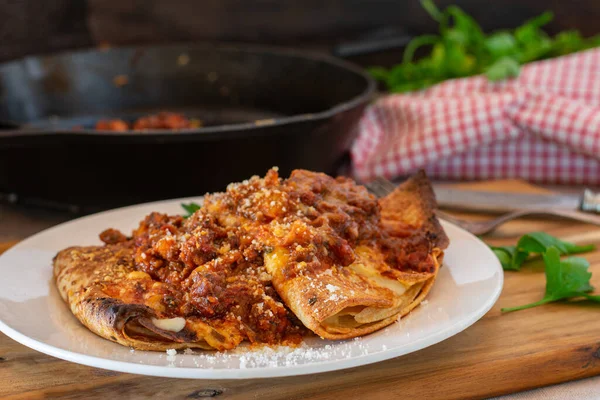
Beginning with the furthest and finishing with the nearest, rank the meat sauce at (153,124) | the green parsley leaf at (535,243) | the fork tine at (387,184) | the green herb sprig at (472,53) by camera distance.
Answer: the green herb sprig at (472,53) < the meat sauce at (153,124) < the fork tine at (387,184) < the green parsley leaf at (535,243)

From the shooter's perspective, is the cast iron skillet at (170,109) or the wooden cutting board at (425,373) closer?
the wooden cutting board at (425,373)

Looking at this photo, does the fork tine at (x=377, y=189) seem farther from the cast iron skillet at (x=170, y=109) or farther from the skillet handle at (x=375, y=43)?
the skillet handle at (x=375, y=43)

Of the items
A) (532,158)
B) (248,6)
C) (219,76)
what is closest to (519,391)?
(532,158)

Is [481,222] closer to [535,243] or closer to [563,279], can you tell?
[535,243]

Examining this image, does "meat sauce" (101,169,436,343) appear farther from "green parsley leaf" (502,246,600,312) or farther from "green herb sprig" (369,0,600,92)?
"green herb sprig" (369,0,600,92)

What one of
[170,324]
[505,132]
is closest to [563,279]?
[170,324]

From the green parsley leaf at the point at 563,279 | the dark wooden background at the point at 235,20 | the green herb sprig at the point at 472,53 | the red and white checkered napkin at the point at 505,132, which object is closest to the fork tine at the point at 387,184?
the green parsley leaf at the point at 563,279

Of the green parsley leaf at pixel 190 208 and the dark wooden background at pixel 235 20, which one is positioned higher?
the dark wooden background at pixel 235 20

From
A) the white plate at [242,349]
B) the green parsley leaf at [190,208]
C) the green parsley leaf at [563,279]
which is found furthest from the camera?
the green parsley leaf at [190,208]

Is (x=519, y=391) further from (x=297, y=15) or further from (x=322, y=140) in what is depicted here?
(x=297, y=15)
